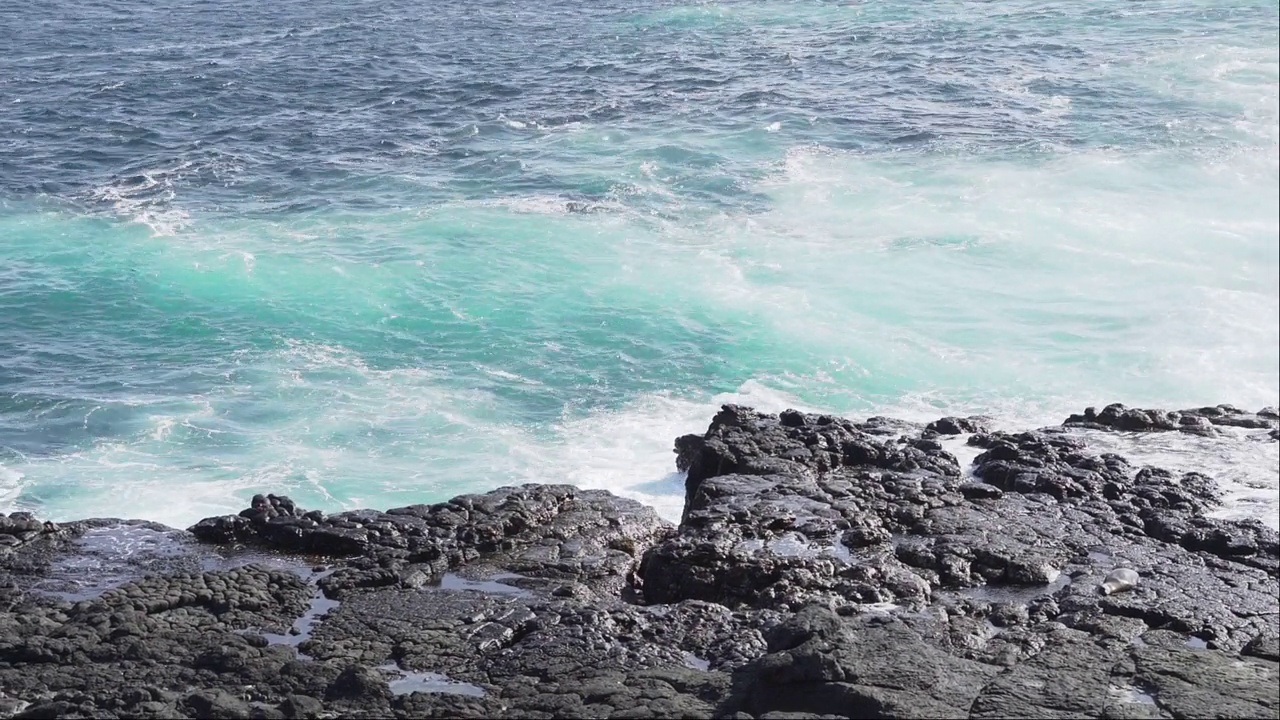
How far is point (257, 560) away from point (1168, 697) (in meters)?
12.2

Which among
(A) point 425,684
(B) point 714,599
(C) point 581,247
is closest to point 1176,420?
(B) point 714,599

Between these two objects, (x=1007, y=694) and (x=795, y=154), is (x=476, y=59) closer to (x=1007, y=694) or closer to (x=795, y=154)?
(x=795, y=154)

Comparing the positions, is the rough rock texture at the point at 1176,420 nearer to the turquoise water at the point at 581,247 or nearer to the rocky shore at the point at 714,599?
the turquoise water at the point at 581,247

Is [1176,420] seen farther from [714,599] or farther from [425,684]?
[425,684]

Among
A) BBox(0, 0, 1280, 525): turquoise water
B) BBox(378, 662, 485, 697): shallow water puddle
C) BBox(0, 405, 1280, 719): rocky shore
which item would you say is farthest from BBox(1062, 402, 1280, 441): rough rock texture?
BBox(378, 662, 485, 697): shallow water puddle

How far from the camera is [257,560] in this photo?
1984cm

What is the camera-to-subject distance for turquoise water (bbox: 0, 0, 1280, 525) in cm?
2686

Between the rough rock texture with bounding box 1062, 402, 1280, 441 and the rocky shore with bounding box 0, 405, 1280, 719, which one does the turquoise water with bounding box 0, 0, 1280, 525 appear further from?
the rocky shore with bounding box 0, 405, 1280, 719

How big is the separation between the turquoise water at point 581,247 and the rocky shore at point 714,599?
268 centimetres

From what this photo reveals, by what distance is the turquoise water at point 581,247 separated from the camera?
88.1ft

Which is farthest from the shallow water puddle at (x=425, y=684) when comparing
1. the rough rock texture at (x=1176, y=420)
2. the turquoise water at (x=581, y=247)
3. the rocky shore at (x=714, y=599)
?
the rough rock texture at (x=1176, y=420)

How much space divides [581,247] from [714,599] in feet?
61.9

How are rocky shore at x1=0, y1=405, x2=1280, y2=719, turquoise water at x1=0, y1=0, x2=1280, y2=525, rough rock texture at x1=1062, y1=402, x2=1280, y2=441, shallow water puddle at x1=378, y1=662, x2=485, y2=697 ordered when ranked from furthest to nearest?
turquoise water at x1=0, y1=0, x2=1280, y2=525, rough rock texture at x1=1062, y1=402, x2=1280, y2=441, shallow water puddle at x1=378, y1=662, x2=485, y2=697, rocky shore at x1=0, y1=405, x2=1280, y2=719

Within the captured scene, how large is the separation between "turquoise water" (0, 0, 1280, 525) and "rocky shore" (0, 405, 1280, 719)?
268 cm
